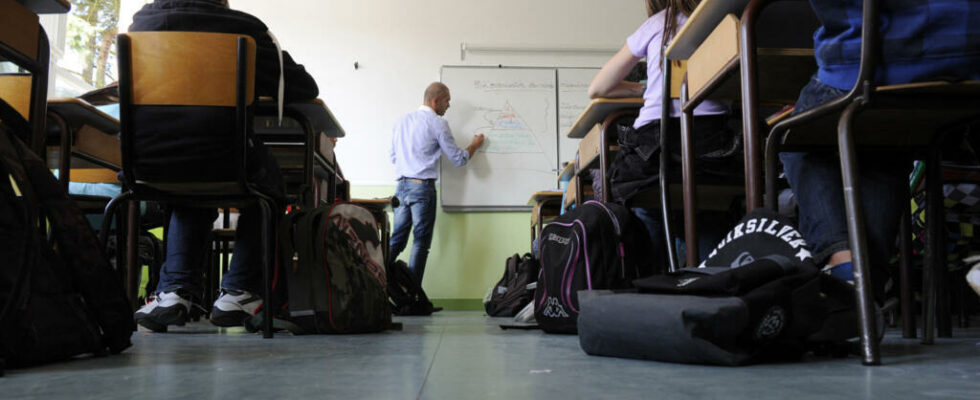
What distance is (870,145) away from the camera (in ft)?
4.80

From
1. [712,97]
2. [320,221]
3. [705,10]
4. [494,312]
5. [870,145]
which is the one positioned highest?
[705,10]

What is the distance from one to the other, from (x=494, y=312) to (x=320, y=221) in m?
2.00

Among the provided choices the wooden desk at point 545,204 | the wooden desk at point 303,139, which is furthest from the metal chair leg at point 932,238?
the wooden desk at point 545,204

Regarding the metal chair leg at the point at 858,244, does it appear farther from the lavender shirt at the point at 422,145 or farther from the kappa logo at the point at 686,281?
the lavender shirt at the point at 422,145

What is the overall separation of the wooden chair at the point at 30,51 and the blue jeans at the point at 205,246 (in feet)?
1.85

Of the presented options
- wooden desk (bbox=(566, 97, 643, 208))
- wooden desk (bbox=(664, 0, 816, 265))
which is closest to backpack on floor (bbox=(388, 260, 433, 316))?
wooden desk (bbox=(566, 97, 643, 208))

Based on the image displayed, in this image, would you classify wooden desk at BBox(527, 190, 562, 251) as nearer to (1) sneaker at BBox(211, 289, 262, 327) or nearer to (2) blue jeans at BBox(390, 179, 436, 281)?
(2) blue jeans at BBox(390, 179, 436, 281)

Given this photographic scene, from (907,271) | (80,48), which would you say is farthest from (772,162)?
(80,48)

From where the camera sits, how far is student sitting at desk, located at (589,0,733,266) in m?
2.04

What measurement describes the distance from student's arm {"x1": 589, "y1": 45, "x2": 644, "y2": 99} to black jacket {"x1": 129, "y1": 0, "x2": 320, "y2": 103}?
1.02m

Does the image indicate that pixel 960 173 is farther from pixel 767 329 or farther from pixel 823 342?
pixel 767 329

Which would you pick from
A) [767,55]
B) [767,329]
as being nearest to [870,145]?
[767,55]

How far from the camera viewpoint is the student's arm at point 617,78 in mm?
2381

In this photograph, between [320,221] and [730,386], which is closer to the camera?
[730,386]
